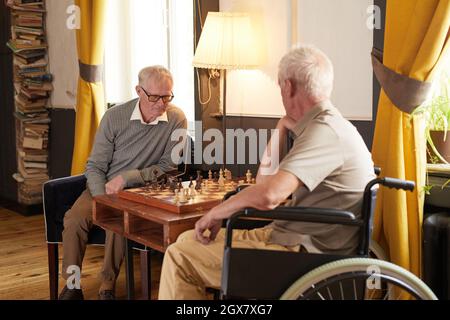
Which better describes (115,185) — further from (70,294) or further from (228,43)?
(228,43)

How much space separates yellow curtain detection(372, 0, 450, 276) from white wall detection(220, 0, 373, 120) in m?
0.37

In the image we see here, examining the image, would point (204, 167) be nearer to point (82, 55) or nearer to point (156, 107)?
point (156, 107)

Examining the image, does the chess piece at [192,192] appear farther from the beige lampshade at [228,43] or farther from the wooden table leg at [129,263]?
the beige lampshade at [228,43]

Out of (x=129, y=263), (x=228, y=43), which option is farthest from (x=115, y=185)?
(x=228, y=43)

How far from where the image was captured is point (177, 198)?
8.25 ft

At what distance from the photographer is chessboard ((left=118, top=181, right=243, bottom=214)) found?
2.44 m

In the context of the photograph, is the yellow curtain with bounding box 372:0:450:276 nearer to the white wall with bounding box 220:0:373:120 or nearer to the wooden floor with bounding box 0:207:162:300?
the white wall with bounding box 220:0:373:120

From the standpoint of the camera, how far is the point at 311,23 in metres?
3.13

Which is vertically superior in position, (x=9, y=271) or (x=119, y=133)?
(x=119, y=133)

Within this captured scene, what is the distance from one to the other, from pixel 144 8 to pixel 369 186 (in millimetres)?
3053

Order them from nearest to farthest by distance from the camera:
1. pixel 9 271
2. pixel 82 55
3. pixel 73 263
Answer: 1. pixel 73 263
2. pixel 9 271
3. pixel 82 55

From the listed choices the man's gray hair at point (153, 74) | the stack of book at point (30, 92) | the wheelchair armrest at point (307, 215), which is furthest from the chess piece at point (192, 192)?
the stack of book at point (30, 92)

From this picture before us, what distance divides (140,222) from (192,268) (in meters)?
0.58
